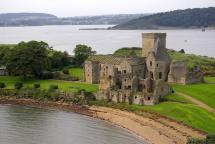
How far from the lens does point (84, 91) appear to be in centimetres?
6156

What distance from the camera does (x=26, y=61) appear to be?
72.9 m

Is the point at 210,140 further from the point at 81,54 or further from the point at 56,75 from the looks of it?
the point at 81,54

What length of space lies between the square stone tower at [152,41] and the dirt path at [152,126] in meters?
16.3

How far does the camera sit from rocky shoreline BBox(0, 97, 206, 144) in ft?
151

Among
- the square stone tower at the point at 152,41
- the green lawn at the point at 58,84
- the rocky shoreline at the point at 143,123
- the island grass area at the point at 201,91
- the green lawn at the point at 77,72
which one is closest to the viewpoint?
the rocky shoreline at the point at 143,123

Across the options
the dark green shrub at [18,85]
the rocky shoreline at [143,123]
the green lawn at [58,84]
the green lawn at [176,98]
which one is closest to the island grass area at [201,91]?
the green lawn at [176,98]

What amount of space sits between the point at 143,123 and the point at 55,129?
9.59 meters

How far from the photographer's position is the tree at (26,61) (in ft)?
239

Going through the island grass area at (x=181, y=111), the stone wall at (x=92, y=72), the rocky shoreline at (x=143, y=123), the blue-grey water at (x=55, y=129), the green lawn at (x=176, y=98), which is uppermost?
the stone wall at (x=92, y=72)

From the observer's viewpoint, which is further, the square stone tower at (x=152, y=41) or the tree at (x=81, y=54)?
the tree at (x=81, y=54)

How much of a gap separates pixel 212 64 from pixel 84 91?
1450 inches

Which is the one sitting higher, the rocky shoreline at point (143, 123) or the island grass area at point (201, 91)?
the island grass area at point (201, 91)

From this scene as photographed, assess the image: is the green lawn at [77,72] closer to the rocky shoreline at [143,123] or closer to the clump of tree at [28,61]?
the clump of tree at [28,61]

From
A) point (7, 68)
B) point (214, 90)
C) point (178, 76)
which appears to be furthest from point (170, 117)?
point (7, 68)
